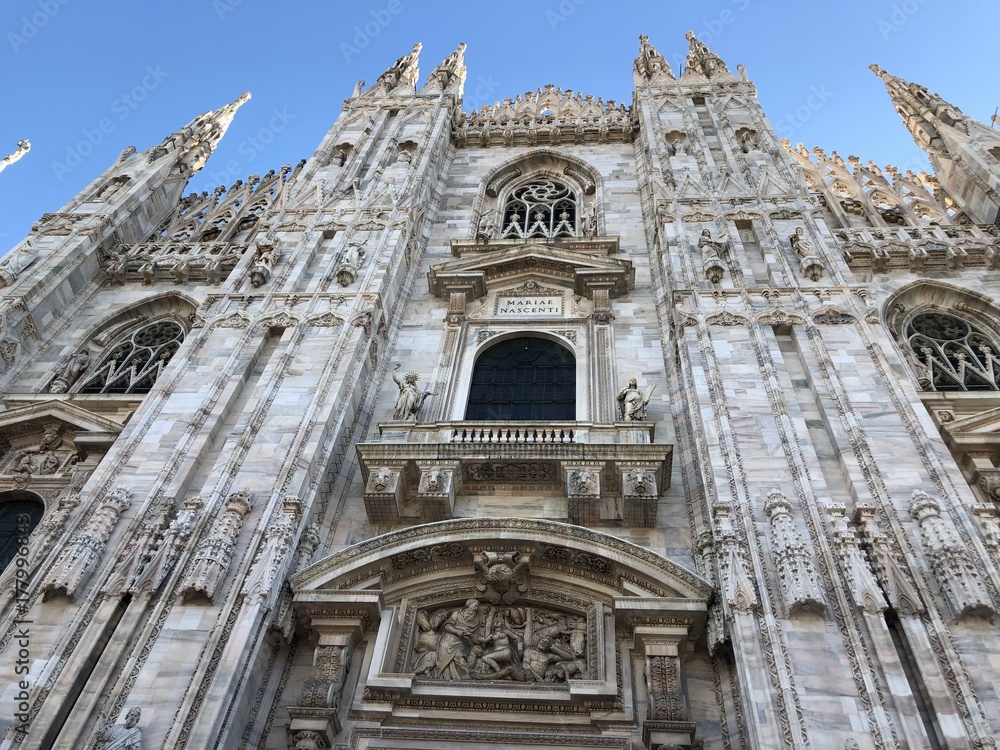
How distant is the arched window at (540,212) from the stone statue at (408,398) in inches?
276

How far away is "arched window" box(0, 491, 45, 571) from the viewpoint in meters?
12.0

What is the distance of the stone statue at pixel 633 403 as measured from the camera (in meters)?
13.0

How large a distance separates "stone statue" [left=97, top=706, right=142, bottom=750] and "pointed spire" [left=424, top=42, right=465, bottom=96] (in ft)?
67.4

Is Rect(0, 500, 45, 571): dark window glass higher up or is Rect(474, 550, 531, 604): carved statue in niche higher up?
Rect(0, 500, 45, 571): dark window glass

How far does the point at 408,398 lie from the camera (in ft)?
44.9

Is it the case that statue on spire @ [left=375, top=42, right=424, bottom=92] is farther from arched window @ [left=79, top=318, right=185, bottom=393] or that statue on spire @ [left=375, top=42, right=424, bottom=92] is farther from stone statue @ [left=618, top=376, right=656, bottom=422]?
stone statue @ [left=618, top=376, right=656, bottom=422]

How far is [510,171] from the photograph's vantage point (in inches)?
902

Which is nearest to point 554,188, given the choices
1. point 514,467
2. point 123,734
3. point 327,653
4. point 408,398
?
point 408,398

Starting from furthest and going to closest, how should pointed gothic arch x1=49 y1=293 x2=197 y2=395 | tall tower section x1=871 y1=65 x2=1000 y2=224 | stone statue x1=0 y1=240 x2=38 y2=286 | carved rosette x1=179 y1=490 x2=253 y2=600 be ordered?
tall tower section x1=871 y1=65 x2=1000 y2=224
stone statue x1=0 y1=240 x2=38 y2=286
pointed gothic arch x1=49 y1=293 x2=197 y2=395
carved rosette x1=179 y1=490 x2=253 y2=600

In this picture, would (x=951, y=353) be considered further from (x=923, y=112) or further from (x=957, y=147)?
(x=923, y=112)

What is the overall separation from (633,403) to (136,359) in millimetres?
10132

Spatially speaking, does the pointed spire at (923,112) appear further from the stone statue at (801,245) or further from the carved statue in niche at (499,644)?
the carved statue in niche at (499,644)

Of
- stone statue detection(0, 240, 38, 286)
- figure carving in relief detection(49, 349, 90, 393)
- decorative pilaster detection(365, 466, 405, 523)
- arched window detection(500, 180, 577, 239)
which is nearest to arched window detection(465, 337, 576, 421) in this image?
decorative pilaster detection(365, 466, 405, 523)

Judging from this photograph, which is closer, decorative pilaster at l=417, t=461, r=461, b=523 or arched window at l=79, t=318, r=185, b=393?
decorative pilaster at l=417, t=461, r=461, b=523
